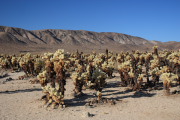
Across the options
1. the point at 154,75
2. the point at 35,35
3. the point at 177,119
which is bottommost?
the point at 177,119

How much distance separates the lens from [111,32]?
6762 inches

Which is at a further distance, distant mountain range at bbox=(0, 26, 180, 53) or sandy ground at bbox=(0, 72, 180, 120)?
distant mountain range at bbox=(0, 26, 180, 53)

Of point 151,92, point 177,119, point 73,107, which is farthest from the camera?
point 151,92

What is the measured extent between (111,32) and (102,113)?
16570 cm

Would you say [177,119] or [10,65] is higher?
[10,65]

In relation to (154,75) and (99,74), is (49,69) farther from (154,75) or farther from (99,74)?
(154,75)

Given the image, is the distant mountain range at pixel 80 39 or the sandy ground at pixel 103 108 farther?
the distant mountain range at pixel 80 39

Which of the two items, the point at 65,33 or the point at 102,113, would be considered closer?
the point at 102,113

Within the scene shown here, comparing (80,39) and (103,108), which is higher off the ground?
(80,39)

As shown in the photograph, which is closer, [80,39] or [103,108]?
[103,108]

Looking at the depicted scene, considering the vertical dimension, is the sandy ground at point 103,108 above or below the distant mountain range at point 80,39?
below

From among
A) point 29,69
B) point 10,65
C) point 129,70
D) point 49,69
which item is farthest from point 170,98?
point 10,65

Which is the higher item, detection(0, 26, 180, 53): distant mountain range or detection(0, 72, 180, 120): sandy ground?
detection(0, 26, 180, 53): distant mountain range

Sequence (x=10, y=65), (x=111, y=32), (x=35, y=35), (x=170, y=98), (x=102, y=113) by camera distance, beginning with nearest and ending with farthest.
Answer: (x=102, y=113) → (x=170, y=98) → (x=10, y=65) → (x=35, y=35) → (x=111, y=32)
